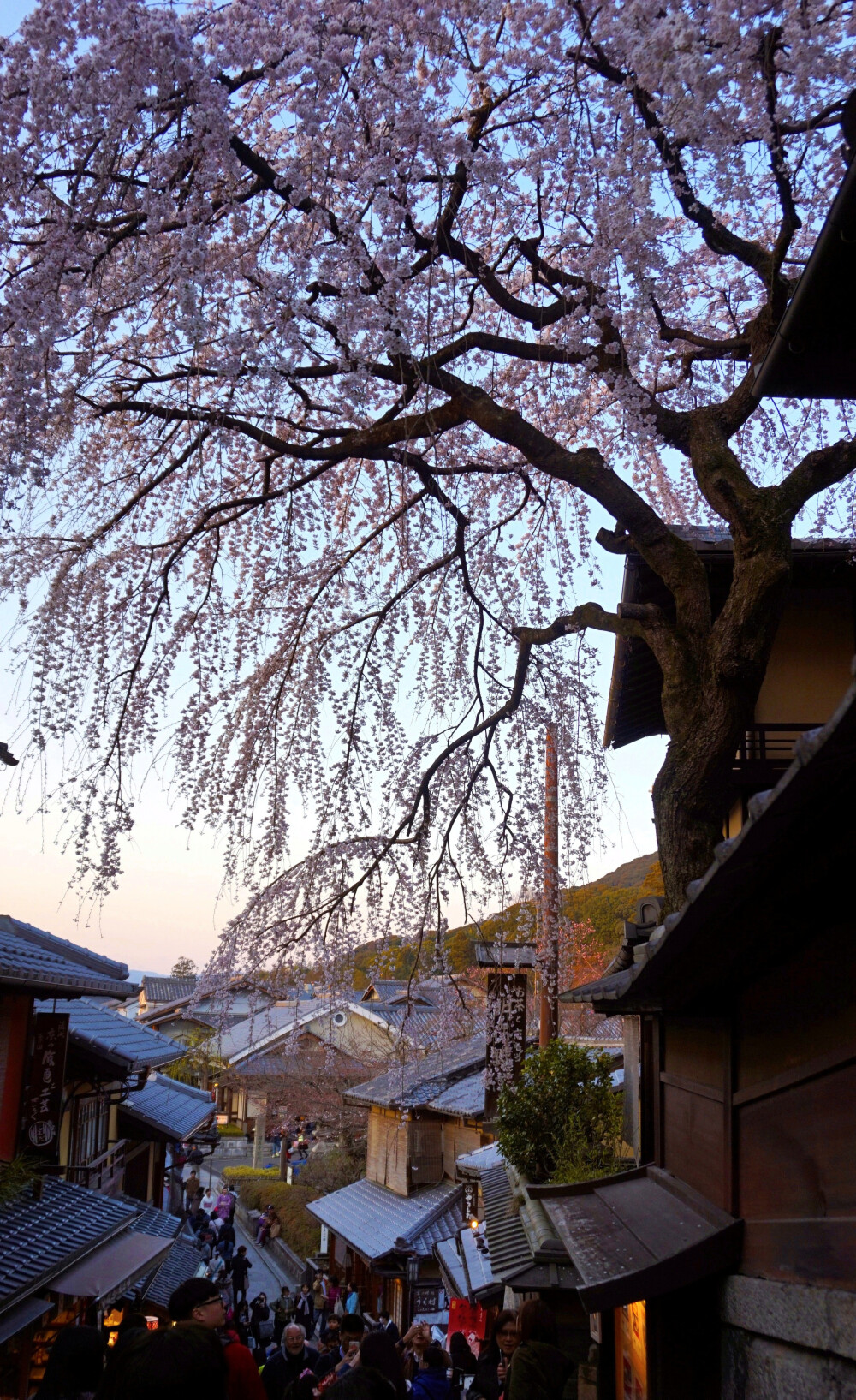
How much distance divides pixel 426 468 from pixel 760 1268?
491 cm

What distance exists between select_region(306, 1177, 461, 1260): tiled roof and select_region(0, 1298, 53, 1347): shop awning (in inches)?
351

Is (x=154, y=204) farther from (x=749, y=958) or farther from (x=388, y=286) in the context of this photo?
(x=749, y=958)

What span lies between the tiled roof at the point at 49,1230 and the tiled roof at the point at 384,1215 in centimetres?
615

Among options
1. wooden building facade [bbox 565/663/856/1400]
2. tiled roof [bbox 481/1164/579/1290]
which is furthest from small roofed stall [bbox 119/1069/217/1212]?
wooden building facade [bbox 565/663/856/1400]

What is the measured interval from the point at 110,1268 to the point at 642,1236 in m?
7.44

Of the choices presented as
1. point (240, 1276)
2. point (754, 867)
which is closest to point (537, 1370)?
point (754, 867)

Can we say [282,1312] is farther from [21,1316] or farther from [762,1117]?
[762,1117]

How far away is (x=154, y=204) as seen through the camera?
17.2 ft

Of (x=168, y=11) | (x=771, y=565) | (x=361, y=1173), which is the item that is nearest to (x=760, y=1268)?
(x=771, y=565)

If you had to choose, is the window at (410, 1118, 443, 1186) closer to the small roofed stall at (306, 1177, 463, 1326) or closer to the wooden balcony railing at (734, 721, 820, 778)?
the small roofed stall at (306, 1177, 463, 1326)

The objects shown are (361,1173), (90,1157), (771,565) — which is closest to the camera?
(771,565)

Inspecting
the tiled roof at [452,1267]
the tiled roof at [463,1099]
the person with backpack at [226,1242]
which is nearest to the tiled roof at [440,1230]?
the tiled roof at [452,1267]

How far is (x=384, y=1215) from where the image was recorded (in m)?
18.3

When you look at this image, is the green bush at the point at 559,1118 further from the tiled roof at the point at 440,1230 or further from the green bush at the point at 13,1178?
the tiled roof at the point at 440,1230
